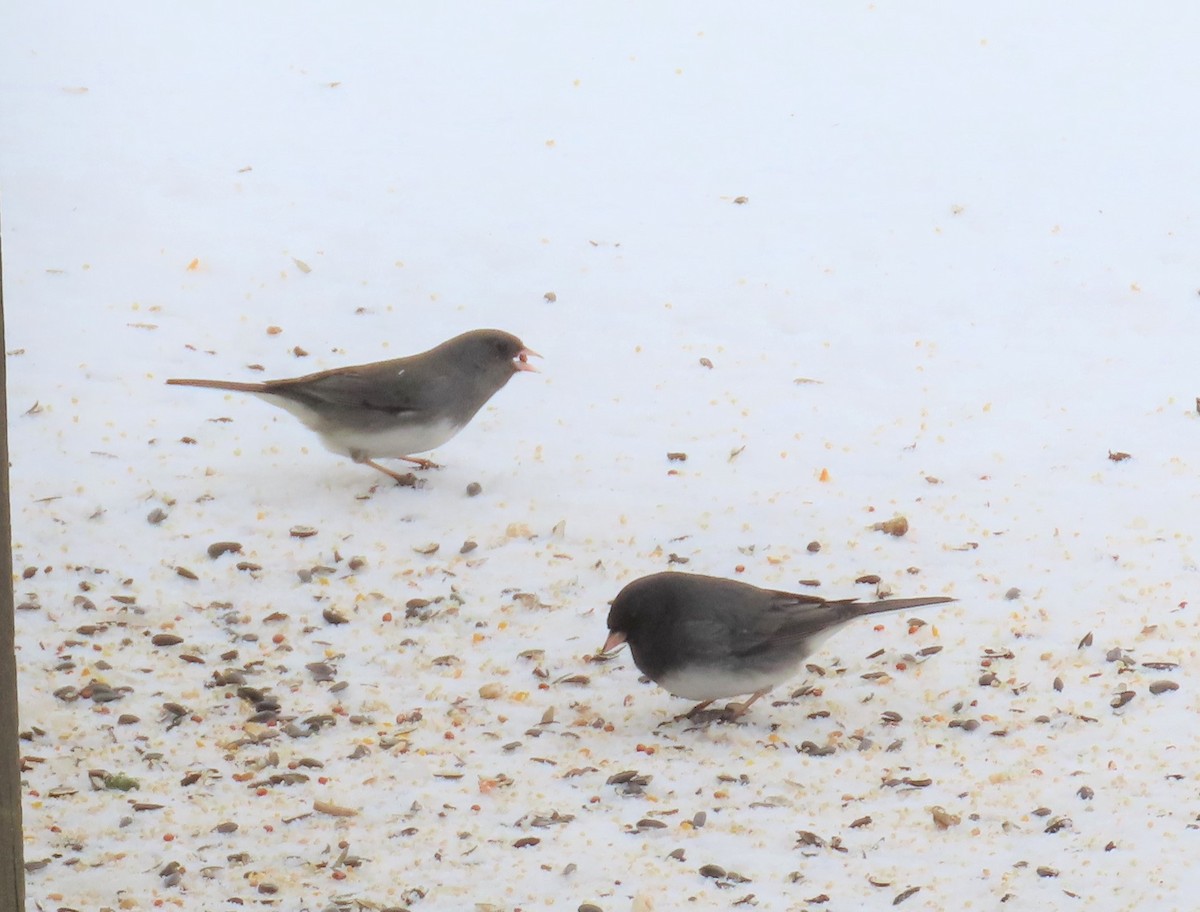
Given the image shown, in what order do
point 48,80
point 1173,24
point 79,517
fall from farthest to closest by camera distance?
1. point 1173,24
2. point 48,80
3. point 79,517

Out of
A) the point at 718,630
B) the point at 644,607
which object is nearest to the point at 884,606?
the point at 718,630

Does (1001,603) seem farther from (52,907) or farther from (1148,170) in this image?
(1148,170)

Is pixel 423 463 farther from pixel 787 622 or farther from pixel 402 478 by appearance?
pixel 787 622

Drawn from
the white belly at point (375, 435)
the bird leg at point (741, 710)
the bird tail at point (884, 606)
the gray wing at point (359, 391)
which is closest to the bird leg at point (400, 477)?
the white belly at point (375, 435)

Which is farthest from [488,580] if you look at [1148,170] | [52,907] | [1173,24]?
[1173,24]

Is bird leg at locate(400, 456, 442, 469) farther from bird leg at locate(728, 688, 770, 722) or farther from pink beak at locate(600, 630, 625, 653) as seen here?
bird leg at locate(728, 688, 770, 722)

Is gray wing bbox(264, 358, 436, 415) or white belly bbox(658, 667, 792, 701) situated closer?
white belly bbox(658, 667, 792, 701)

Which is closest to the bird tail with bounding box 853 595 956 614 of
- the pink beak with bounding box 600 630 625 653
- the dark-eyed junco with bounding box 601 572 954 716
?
the dark-eyed junco with bounding box 601 572 954 716
